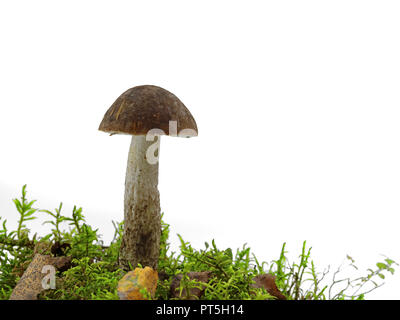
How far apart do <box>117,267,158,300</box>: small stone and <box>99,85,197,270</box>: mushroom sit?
16.0 inches

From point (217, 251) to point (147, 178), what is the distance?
0.61 m

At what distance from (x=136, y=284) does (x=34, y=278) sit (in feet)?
2.24

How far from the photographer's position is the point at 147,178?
2.39 meters

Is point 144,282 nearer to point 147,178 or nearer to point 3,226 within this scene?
point 147,178

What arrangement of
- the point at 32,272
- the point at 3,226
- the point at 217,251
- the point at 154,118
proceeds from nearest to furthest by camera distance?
the point at 154,118, the point at 32,272, the point at 217,251, the point at 3,226

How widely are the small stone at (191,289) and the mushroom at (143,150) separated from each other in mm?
270

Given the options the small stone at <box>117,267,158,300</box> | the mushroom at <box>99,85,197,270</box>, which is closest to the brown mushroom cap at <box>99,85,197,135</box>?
the mushroom at <box>99,85,197,270</box>

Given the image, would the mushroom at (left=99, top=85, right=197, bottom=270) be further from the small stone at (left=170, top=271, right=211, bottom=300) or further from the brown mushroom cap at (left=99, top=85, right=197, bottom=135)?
the small stone at (left=170, top=271, right=211, bottom=300)

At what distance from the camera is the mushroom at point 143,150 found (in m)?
2.12

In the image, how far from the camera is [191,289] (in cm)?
216

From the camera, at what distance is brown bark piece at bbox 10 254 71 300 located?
7.07ft

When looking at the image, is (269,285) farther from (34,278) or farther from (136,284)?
(34,278)
